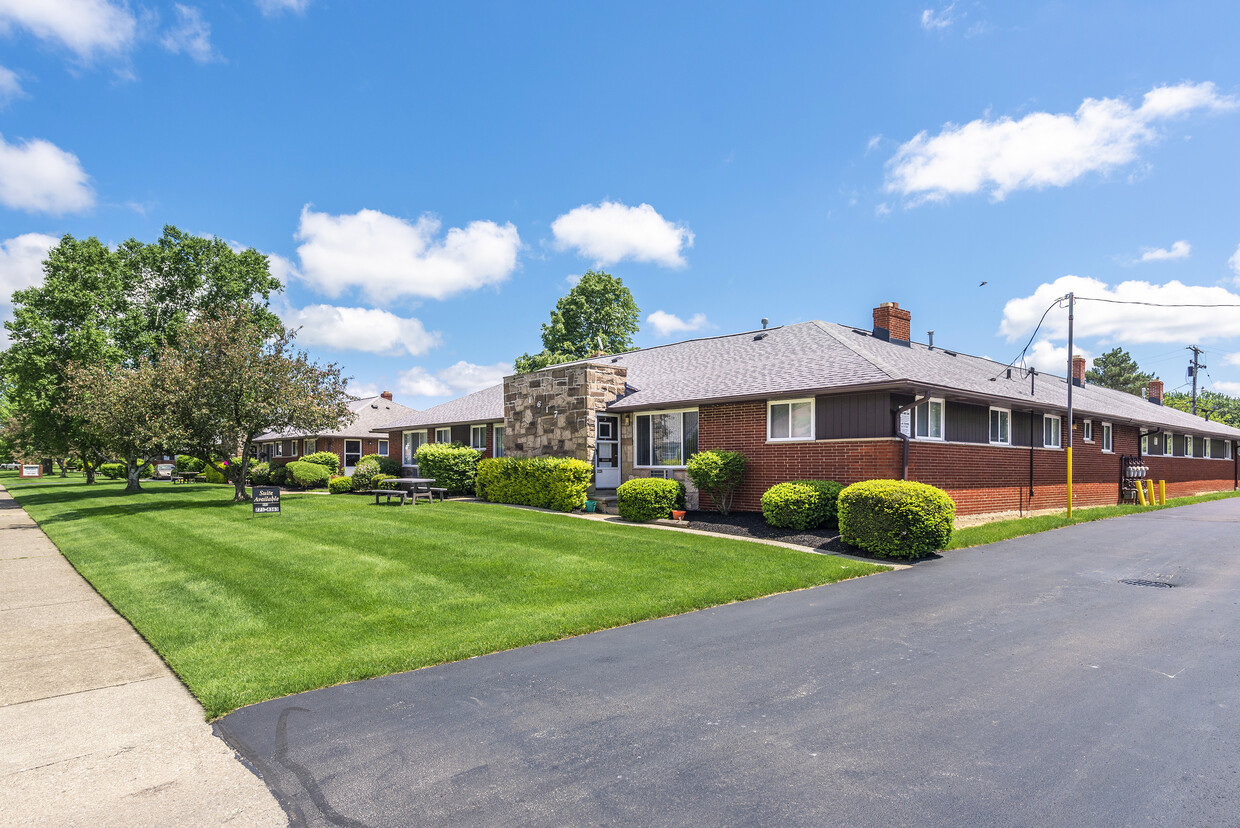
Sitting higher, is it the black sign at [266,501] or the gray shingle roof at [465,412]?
the gray shingle roof at [465,412]

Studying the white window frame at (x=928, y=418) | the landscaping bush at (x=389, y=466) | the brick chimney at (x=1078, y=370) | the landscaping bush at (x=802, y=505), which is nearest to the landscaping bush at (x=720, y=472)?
the landscaping bush at (x=802, y=505)

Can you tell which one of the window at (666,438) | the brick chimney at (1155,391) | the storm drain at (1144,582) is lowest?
the storm drain at (1144,582)

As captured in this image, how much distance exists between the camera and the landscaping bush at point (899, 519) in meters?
11.9

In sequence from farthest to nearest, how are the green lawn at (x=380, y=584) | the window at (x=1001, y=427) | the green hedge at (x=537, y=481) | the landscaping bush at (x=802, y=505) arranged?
1. the green hedge at (x=537, y=481)
2. the window at (x=1001, y=427)
3. the landscaping bush at (x=802, y=505)
4. the green lawn at (x=380, y=584)

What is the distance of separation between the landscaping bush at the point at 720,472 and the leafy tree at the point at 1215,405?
2484 inches

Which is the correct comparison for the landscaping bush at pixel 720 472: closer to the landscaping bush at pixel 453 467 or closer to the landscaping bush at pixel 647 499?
the landscaping bush at pixel 647 499

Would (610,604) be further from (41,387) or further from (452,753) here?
(41,387)

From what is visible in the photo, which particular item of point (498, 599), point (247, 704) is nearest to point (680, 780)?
point (247, 704)

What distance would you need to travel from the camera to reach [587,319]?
47.0 m

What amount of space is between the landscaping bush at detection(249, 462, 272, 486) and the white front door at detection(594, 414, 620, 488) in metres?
26.0

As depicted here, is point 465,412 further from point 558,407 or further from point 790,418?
point 790,418

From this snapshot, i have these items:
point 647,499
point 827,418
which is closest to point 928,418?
point 827,418

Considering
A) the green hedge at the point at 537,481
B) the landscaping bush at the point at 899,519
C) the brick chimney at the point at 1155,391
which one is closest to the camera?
the landscaping bush at the point at 899,519

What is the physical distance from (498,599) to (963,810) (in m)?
6.18
